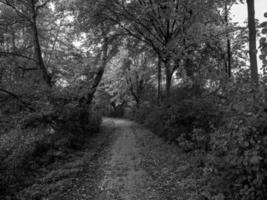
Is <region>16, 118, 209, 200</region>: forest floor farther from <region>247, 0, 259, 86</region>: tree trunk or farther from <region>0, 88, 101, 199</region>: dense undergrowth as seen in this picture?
<region>247, 0, 259, 86</region>: tree trunk

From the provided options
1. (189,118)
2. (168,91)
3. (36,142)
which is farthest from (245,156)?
(168,91)

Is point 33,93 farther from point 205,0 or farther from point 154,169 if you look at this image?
point 205,0

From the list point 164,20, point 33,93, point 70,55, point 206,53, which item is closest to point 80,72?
point 70,55

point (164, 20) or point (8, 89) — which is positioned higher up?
point (164, 20)

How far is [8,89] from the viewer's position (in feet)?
29.2

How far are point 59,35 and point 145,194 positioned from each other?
16.7 meters

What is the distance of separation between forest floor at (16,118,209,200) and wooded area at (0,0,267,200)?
49 centimetres

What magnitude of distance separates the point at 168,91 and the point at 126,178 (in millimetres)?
6917

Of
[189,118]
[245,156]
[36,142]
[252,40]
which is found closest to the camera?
[245,156]

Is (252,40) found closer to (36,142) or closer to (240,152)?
(240,152)

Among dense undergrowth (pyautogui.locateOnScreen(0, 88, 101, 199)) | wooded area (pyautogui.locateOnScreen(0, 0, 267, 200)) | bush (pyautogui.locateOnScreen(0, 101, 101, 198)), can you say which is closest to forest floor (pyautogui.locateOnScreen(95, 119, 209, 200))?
wooded area (pyautogui.locateOnScreen(0, 0, 267, 200))

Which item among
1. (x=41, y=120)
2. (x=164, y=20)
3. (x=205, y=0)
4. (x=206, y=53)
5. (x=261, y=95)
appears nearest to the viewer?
(x=261, y=95)

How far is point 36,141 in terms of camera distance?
7777 mm

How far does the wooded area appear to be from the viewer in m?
3.42
